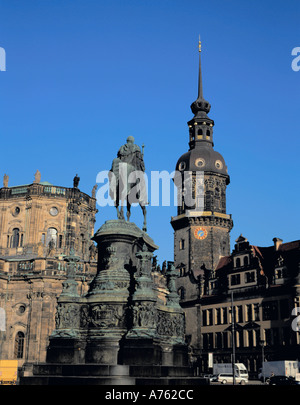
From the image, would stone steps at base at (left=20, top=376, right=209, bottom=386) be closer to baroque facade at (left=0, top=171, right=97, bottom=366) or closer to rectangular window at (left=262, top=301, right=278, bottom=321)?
baroque facade at (left=0, top=171, right=97, bottom=366)

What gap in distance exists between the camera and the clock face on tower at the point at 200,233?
80.1m

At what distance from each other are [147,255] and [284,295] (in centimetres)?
4478

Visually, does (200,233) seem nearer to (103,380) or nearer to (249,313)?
(249,313)

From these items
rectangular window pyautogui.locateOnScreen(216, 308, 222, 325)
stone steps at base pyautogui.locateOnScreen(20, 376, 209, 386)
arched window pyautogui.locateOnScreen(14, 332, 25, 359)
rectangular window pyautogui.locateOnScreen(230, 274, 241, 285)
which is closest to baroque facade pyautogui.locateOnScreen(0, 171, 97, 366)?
arched window pyautogui.locateOnScreen(14, 332, 25, 359)

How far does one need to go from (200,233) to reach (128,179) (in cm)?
5868

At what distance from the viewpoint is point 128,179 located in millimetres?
22703

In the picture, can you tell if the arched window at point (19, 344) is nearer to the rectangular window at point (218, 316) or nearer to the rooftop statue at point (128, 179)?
the rectangular window at point (218, 316)

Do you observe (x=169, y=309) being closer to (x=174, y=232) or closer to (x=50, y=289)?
(x=50, y=289)

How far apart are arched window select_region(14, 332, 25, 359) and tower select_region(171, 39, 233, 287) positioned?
2834 cm

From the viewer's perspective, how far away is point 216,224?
80.6 meters

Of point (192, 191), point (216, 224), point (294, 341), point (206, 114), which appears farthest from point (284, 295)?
point (206, 114)

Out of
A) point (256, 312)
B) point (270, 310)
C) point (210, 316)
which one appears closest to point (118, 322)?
point (270, 310)

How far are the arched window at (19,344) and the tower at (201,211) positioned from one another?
93.0 ft

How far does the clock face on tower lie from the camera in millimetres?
80125
